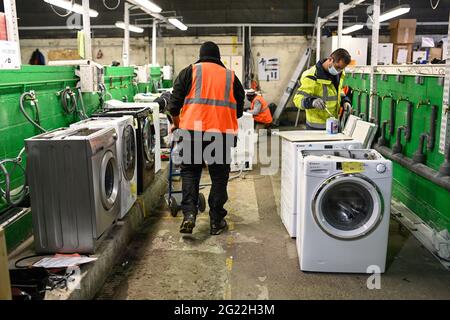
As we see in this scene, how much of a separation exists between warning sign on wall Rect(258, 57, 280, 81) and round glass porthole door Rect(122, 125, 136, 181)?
9.26 meters

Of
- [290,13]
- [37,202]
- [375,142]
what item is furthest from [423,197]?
[290,13]

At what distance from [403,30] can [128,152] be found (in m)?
8.88

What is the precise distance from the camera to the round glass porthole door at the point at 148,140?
5.32 meters

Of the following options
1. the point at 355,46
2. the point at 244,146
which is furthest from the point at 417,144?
the point at 355,46

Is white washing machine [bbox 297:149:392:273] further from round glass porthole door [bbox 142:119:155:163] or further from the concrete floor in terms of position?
round glass porthole door [bbox 142:119:155:163]

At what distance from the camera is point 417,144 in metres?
4.72

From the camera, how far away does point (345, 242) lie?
3.55 meters

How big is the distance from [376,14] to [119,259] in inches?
175

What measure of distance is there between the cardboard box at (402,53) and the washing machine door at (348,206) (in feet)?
27.5

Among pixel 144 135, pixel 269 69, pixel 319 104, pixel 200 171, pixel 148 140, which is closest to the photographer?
pixel 200 171

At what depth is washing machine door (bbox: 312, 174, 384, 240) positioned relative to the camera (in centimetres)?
347

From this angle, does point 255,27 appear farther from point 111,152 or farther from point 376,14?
point 111,152

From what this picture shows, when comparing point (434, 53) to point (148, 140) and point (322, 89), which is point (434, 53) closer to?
point (322, 89)

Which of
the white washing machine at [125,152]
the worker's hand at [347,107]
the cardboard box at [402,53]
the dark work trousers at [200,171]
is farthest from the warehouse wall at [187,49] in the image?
the dark work trousers at [200,171]
